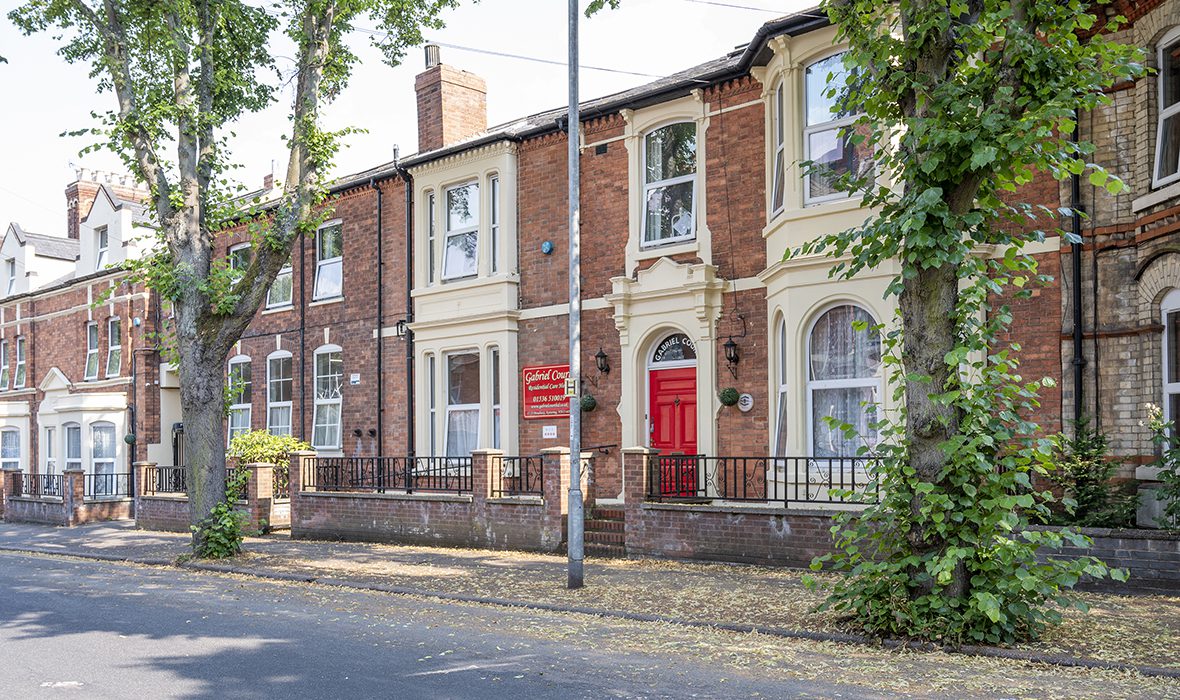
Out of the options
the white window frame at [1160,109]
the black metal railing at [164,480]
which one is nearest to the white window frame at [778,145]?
the white window frame at [1160,109]

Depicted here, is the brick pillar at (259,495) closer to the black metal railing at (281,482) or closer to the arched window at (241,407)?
the black metal railing at (281,482)

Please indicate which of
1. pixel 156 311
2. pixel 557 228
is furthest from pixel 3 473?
pixel 557 228

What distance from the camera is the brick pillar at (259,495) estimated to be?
18875 millimetres

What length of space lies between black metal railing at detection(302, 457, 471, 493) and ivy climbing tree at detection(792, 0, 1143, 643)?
10.6 meters

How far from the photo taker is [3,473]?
2661 cm

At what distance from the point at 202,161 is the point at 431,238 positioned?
5.15 metres

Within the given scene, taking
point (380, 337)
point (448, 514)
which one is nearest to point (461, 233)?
point (380, 337)

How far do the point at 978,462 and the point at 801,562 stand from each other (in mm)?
4853

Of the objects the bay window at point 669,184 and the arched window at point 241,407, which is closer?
the bay window at point 669,184

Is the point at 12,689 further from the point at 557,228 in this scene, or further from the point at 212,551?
the point at 557,228

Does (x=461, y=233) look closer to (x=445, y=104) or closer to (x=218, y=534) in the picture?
(x=445, y=104)

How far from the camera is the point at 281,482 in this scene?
2025cm

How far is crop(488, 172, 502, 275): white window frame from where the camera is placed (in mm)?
18312

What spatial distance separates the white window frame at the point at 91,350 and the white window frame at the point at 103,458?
66.6 inches
